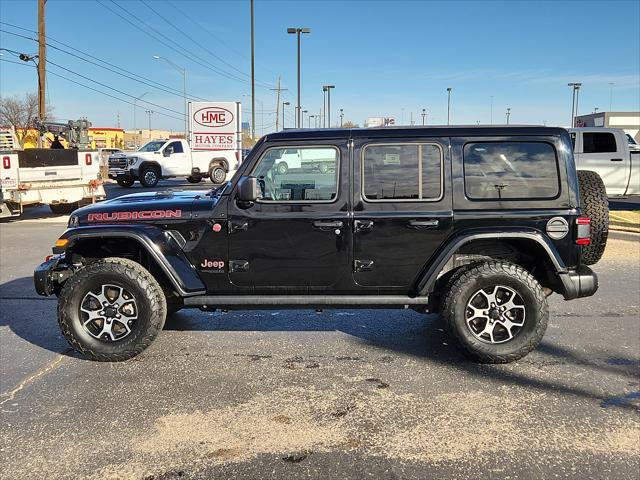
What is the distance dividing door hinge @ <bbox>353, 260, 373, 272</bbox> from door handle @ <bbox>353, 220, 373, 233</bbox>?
254 mm

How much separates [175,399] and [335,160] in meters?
2.15

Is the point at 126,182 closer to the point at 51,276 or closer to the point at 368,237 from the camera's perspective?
the point at 51,276

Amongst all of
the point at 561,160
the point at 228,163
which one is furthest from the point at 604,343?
the point at 228,163

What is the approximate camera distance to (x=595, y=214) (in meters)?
4.50

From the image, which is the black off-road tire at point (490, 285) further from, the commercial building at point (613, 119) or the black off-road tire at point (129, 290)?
the commercial building at point (613, 119)

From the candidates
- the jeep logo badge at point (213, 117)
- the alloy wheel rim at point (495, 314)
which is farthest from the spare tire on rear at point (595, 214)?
the jeep logo badge at point (213, 117)

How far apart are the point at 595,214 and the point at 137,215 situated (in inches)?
149

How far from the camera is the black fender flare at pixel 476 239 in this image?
4.18 m

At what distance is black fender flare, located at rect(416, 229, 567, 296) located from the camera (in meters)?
4.18

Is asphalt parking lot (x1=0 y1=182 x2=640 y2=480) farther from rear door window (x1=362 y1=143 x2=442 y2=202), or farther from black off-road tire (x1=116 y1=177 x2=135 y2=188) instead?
black off-road tire (x1=116 y1=177 x2=135 y2=188)

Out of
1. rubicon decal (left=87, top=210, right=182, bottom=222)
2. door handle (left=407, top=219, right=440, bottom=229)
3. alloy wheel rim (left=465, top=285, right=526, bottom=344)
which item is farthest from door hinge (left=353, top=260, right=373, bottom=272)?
rubicon decal (left=87, top=210, right=182, bottom=222)

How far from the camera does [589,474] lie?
110 inches

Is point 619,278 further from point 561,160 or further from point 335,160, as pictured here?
point 335,160

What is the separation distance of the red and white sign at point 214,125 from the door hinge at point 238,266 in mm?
19980
